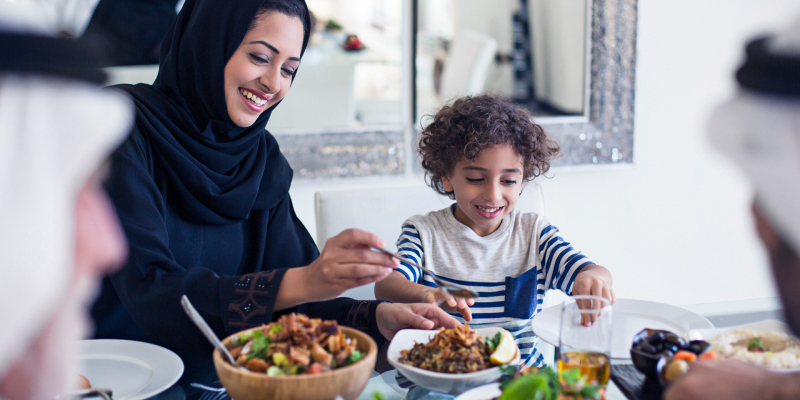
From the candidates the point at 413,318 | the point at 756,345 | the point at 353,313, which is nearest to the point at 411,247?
the point at 353,313

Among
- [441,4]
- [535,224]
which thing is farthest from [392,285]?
[441,4]

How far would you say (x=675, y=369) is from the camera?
74 cm

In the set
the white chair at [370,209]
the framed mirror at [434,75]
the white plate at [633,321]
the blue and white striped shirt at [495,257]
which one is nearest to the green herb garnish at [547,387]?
the white plate at [633,321]

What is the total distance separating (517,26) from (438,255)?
1.27 meters

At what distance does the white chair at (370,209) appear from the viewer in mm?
1583

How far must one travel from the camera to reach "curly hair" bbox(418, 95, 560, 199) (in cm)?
146

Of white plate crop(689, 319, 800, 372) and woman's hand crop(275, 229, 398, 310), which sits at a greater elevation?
woman's hand crop(275, 229, 398, 310)

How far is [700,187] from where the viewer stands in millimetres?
2715

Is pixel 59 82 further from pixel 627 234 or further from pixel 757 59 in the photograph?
pixel 627 234

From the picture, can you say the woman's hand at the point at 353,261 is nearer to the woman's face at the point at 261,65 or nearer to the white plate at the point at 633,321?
the white plate at the point at 633,321

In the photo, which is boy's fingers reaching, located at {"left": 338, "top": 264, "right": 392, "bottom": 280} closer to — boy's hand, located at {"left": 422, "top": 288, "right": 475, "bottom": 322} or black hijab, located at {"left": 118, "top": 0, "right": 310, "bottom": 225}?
boy's hand, located at {"left": 422, "top": 288, "right": 475, "bottom": 322}

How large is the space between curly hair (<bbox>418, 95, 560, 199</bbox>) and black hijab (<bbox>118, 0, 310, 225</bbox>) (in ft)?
1.44

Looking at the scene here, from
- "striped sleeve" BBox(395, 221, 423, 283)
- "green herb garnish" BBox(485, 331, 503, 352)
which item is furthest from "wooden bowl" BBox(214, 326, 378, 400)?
"striped sleeve" BBox(395, 221, 423, 283)

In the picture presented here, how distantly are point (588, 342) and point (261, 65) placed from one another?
95cm
